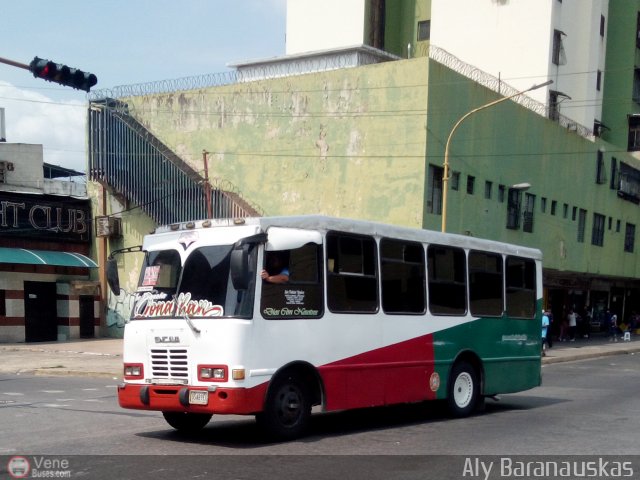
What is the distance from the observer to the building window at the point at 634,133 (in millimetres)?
52125

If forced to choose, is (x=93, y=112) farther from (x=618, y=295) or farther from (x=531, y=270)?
(x=618, y=295)

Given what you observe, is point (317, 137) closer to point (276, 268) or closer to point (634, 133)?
point (276, 268)

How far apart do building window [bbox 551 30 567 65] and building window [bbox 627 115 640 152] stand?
41.2ft

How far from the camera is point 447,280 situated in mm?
12414

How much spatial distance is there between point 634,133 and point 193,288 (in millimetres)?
48512

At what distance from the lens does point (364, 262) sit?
10.9m

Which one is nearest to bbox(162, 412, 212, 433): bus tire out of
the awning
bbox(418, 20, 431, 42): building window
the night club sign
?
the awning

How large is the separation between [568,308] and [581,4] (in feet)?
56.5

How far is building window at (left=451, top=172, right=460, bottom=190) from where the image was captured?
28.9 meters

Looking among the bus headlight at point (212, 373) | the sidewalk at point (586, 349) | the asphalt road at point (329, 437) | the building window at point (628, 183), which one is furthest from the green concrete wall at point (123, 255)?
the building window at point (628, 183)

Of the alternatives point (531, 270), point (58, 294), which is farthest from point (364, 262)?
point (58, 294)

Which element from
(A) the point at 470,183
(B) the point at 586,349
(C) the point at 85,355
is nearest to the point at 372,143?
(A) the point at 470,183

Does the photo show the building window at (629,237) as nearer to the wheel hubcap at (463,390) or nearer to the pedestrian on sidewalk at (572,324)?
the pedestrian on sidewalk at (572,324)

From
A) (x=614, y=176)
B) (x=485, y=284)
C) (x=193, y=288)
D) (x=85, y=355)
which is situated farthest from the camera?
(x=614, y=176)
